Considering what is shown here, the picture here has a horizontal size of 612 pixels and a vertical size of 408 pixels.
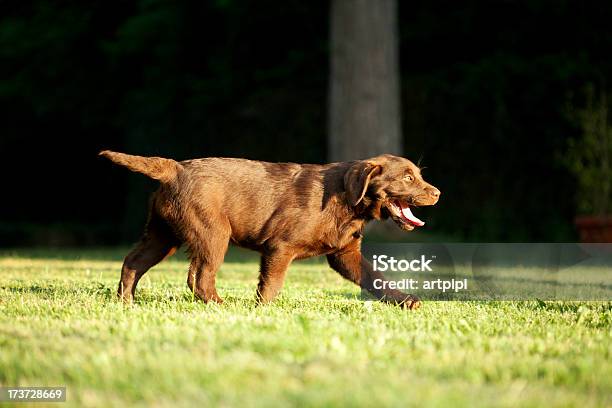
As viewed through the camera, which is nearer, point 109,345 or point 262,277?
point 109,345

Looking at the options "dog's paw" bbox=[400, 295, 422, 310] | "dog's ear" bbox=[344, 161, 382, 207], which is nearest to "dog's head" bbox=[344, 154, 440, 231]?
"dog's ear" bbox=[344, 161, 382, 207]

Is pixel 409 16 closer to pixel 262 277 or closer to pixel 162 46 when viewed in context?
pixel 162 46

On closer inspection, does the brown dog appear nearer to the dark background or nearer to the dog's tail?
the dog's tail

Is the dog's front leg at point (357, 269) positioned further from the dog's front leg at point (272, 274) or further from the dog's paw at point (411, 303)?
the dog's front leg at point (272, 274)

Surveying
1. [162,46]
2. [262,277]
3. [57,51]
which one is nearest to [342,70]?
[162,46]

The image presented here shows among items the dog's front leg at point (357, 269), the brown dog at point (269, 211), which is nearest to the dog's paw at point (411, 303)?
the brown dog at point (269, 211)

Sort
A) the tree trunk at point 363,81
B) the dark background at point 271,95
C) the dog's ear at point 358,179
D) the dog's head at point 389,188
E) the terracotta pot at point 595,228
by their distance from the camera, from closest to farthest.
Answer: the dog's ear at point 358,179 < the dog's head at point 389,188 < the terracotta pot at point 595,228 < the tree trunk at point 363,81 < the dark background at point 271,95

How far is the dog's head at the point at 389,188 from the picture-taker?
6.32 m

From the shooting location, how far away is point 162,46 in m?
18.1

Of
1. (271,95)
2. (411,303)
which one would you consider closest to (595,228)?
(271,95)

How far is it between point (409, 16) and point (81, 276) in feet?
36.1

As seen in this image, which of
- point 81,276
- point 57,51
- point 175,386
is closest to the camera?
point 175,386

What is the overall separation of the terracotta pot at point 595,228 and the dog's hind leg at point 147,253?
7485 mm

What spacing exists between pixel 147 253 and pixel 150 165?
26.1 inches
